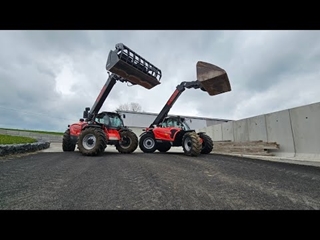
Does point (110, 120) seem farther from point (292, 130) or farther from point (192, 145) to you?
point (292, 130)

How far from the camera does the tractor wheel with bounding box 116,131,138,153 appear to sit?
28.1ft

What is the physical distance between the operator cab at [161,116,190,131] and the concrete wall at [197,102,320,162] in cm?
370

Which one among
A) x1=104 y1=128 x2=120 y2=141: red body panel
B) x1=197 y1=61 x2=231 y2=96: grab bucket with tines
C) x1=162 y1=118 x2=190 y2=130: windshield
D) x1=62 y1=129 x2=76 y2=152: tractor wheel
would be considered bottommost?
x1=62 y1=129 x2=76 y2=152: tractor wheel

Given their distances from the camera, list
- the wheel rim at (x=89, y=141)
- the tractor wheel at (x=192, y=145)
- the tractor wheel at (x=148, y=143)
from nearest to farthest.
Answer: the tractor wheel at (x=192, y=145) → the wheel rim at (x=89, y=141) → the tractor wheel at (x=148, y=143)

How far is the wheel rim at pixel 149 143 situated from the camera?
30.8ft

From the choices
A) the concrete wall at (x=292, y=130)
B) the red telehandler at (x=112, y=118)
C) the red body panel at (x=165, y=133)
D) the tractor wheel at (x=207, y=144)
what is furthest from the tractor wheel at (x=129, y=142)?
the concrete wall at (x=292, y=130)

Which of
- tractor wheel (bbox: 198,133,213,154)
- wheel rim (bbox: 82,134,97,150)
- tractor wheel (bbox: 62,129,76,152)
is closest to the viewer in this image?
wheel rim (bbox: 82,134,97,150)

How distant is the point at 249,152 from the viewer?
870cm

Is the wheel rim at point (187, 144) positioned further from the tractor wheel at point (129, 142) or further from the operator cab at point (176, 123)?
the tractor wheel at point (129, 142)

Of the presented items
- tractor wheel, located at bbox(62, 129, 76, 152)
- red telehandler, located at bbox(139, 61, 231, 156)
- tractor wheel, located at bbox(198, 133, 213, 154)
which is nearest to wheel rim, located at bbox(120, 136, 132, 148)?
red telehandler, located at bbox(139, 61, 231, 156)

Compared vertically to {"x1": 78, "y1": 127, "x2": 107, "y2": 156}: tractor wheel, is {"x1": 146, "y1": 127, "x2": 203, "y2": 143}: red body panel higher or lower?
higher

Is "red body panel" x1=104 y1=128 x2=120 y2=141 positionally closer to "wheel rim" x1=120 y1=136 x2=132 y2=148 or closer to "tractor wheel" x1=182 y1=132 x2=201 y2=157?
"wheel rim" x1=120 y1=136 x2=132 y2=148

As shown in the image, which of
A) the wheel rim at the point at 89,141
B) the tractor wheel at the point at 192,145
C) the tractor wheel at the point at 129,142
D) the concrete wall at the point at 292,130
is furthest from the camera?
the tractor wheel at the point at 129,142
